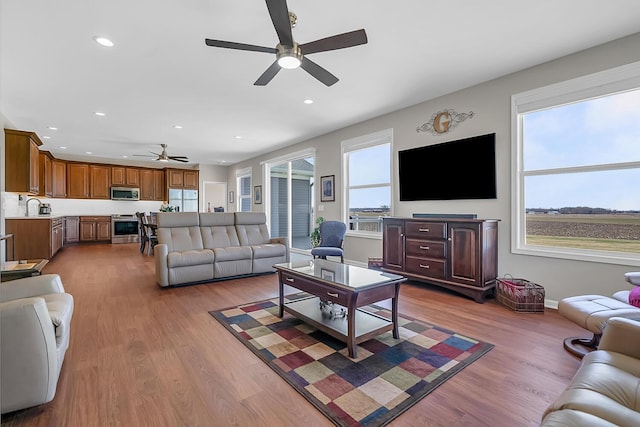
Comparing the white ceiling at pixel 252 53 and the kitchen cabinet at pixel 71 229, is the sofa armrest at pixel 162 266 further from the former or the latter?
the kitchen cabinet at pixel 71 229

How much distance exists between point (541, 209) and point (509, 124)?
1.08 m

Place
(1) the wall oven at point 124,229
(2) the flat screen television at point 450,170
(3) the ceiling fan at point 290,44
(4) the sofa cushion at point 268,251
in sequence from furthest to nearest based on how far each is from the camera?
(1) the wall oven at point 124,229
(4) the sofa cushion at point 268,251
(2) the flat screen television at point 450,170
(3) the ceiling fan at point 290,44

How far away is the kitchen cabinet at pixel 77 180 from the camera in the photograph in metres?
8.80

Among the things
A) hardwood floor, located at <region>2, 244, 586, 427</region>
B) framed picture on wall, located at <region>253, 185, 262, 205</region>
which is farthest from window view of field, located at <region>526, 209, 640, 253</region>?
framed picture on wall, located at <region>253, 185, 262, 205</region>

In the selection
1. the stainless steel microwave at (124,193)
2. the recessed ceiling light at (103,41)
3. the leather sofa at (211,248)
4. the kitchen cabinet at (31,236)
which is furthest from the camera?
the stainless steel microwave at (124,193)

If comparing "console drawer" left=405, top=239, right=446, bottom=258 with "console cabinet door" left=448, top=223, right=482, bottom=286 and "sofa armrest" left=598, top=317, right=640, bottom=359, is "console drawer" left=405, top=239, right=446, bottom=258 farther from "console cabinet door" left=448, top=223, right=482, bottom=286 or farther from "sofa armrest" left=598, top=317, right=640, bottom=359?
"sofa armrest" left=598, top=317, right=640, bottom=359

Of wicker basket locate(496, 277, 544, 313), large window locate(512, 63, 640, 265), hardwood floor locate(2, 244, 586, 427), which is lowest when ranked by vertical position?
hardwood floor locate(2, 244, 586, 427)

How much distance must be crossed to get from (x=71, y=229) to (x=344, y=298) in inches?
384

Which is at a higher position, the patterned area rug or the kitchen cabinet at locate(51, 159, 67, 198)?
the kitchen cabinet at locate(51, 159, 67, 198)

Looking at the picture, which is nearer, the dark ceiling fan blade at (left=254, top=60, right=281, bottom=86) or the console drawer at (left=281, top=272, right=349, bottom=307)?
the console drawer at (left=281, top=272, right=349, bottom=307)

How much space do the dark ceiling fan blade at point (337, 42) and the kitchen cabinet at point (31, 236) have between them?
623cm

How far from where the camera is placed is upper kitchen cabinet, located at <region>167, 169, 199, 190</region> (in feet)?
33.1

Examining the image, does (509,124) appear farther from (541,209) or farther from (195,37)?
(195,37)

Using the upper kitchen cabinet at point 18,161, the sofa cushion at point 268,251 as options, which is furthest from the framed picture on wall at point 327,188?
the upper kitchen cabinet at point 18,161
